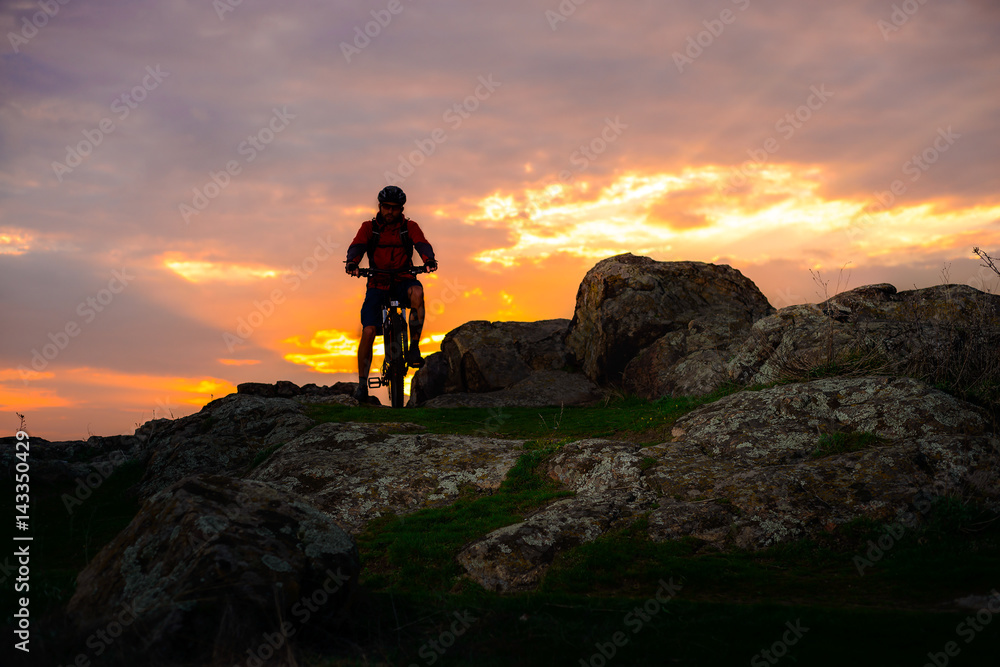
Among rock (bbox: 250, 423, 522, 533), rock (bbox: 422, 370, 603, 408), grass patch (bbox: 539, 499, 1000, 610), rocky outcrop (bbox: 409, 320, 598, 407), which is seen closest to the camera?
grass patch (bbox: 539, 499, 1000, 610)

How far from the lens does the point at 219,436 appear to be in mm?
14227

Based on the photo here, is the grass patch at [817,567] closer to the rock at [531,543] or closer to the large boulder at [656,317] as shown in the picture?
the rock at [531,543]

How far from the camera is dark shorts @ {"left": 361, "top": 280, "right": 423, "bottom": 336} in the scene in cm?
1602

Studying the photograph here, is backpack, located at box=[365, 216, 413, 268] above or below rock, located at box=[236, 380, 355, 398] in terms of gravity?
above

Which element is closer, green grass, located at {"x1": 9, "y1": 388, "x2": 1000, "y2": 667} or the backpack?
green grass, located at {"x1": 9, "y1": 388, "x2": 1000, "y2": 667}

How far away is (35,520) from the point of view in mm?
11203

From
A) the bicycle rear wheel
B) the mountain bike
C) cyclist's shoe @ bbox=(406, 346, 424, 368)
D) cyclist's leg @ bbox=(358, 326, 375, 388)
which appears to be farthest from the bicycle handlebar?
cyclist's shoe @ bbox=(406, 346, 424, 368)

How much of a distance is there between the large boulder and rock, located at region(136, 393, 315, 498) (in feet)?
29.5

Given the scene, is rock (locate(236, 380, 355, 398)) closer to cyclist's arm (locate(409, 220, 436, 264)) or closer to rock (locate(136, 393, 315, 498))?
rock (locate(136, 393, 315, 498))

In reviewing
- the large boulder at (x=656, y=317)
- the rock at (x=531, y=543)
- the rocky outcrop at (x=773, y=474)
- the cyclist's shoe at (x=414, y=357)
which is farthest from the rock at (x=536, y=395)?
the rock at (x=531, y=543)

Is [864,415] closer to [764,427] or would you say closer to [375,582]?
[764,427]

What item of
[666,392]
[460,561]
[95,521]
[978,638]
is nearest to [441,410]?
[666,392]

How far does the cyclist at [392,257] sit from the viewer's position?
629 inches

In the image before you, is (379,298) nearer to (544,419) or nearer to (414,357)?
(414,357)
